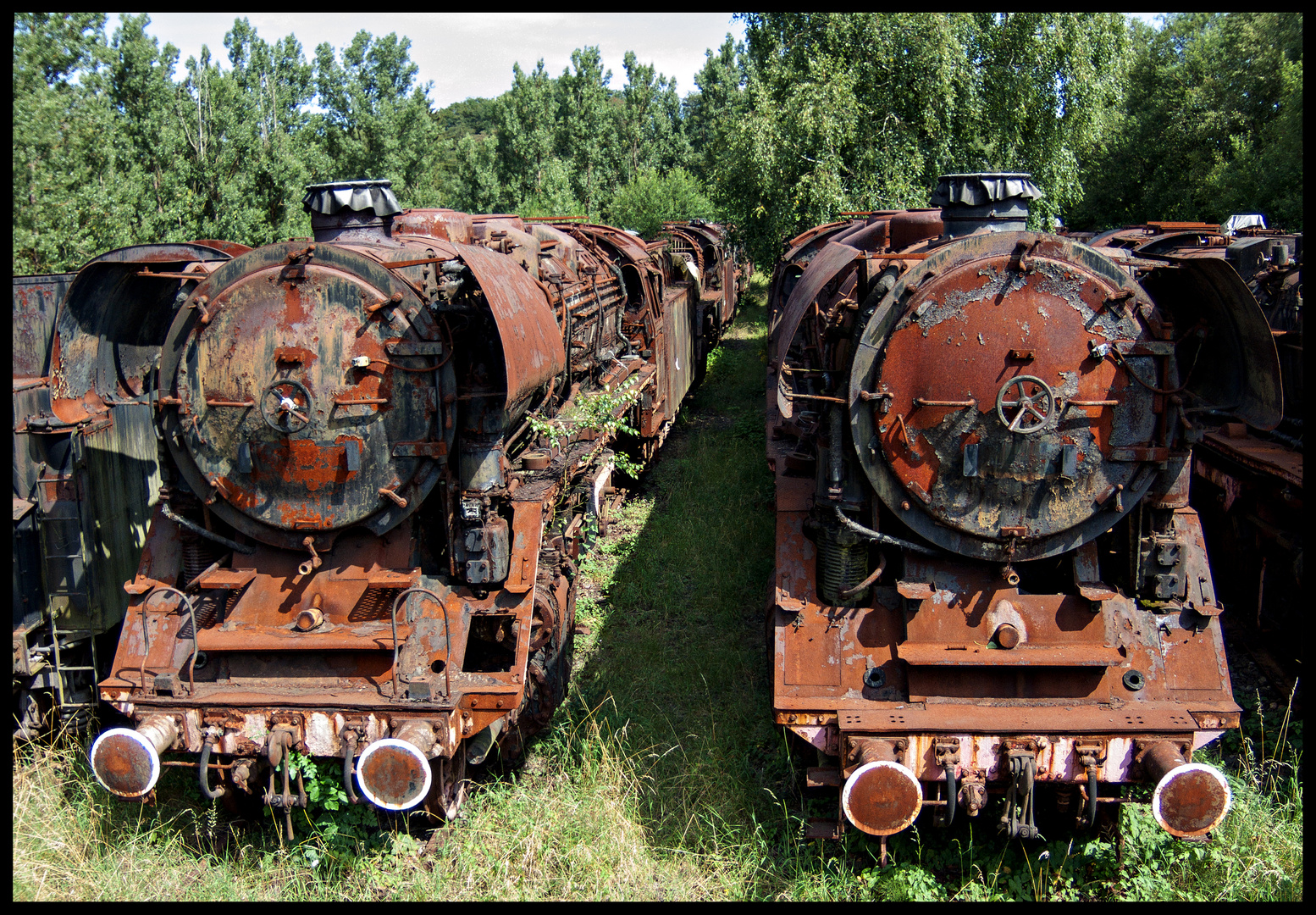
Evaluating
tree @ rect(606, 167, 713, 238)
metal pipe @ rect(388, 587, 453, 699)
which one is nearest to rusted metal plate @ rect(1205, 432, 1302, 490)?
metal pipe @ rect(388, 587, 453, 699)

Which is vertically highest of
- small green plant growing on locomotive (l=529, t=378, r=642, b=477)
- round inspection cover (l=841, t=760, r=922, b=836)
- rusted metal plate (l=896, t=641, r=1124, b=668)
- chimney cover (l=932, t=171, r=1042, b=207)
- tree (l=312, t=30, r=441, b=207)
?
tree (l=312, t=30, r=441, b=207)

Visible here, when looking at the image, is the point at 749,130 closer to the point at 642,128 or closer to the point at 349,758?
the point at 349,758

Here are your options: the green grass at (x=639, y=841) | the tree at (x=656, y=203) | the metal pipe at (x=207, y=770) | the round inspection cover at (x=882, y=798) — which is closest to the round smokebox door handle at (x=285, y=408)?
the metal pipe at (x=207, y=770)

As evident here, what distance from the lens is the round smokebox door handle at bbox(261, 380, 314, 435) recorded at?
4570 mm

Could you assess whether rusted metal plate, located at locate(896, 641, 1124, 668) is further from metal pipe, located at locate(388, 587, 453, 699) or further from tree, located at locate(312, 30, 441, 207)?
tree, located at locate(312, 30, 441, 207)

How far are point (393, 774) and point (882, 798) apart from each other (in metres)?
2.25

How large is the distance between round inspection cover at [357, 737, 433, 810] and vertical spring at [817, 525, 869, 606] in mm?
2254

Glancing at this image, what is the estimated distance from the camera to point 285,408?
455 cm

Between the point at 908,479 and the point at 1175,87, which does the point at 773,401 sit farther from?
the point at 1175,87

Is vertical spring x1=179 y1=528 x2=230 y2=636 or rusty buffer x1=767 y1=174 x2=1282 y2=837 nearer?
rusty buffer x1=767 y1=174 x2=1282 y2=837

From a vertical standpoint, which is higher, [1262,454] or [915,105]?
[915,105]

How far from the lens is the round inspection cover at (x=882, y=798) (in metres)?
3.91

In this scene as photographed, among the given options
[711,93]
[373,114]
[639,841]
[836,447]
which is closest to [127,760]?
[639,841]

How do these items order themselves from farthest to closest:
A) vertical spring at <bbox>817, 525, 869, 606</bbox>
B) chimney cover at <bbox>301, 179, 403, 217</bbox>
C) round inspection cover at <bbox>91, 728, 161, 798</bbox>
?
chimney cover at <bbox>301, 179, 403, 217</bbox>, vertical spring at <bbox>817, 525, 869, 606</bbox>, round inspection cover at <bbox>91, 728, 161, 798</bbox>
